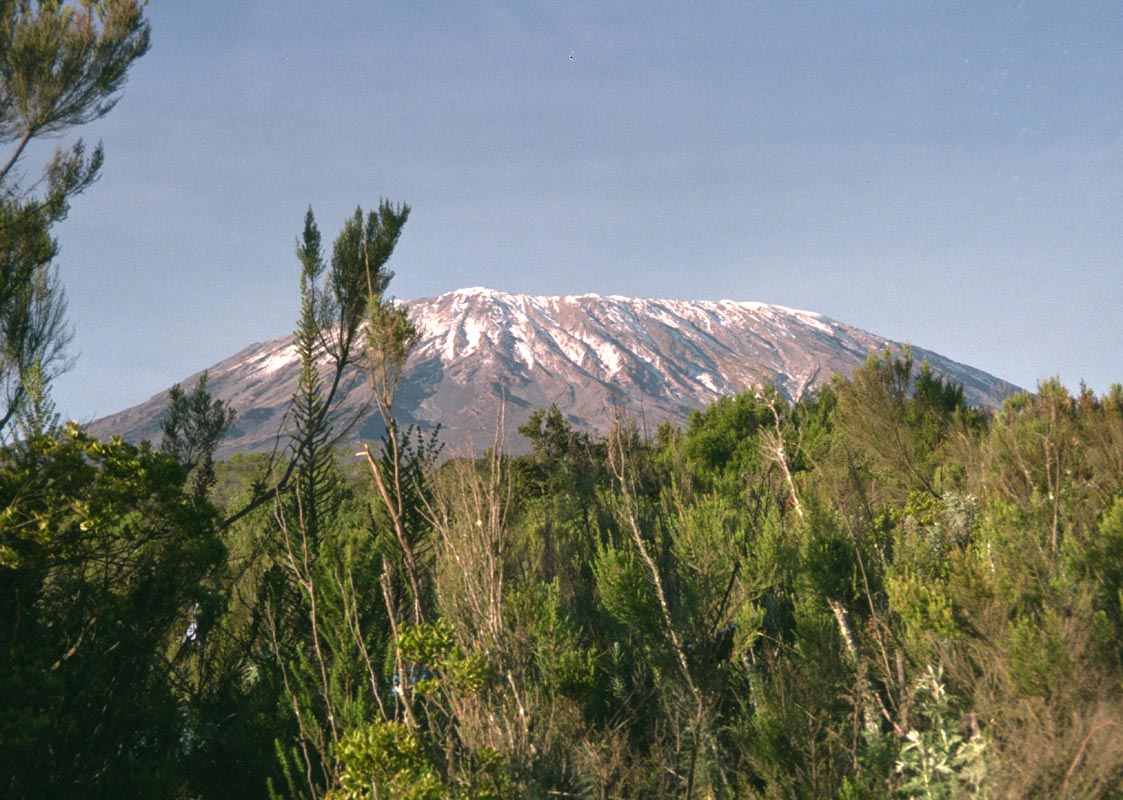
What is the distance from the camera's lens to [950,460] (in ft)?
42.0

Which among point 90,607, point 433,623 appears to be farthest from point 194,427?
point 433,623

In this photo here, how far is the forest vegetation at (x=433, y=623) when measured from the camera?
3072mm

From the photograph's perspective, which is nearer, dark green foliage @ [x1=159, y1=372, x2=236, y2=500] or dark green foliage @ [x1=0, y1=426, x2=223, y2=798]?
dark green foliage @ [x1=0, y1=426, x2=223, y2=798]

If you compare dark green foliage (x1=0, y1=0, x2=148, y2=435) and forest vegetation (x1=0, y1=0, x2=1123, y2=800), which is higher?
dark green foliage (x1=0, y1=0, x2=148, y2=435)

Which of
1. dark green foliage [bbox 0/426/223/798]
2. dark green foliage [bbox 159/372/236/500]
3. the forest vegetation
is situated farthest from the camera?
dark green foliage [bbox 159/372/236/500]

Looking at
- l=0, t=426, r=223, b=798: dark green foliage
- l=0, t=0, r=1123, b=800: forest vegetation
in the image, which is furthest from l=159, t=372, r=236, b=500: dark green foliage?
l=0, t=426, r=223, b=798: dark green foliage

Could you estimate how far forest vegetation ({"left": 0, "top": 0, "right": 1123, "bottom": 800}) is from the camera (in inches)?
121

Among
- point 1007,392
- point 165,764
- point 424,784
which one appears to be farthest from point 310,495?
point 1007,392

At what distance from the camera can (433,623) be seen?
277 cm

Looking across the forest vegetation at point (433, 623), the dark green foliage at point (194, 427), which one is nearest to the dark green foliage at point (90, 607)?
the forest vegetation at point (433, 623)

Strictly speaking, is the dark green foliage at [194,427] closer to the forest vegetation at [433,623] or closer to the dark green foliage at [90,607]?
the forest vegetation at [433,623]

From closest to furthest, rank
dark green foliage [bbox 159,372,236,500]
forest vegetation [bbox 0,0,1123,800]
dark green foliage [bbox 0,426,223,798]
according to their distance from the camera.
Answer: forest vegetation [bbox 0,0,1123,800]
dark green foliage [bbox 0,426,223,798]
dark green foliage [bbox 159,372,236,500]

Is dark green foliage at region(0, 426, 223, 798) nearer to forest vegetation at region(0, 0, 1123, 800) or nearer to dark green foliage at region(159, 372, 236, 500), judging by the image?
forest vegetation at region(0, 0, 1123, 800)

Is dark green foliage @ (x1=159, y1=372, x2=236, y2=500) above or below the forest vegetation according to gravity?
above
